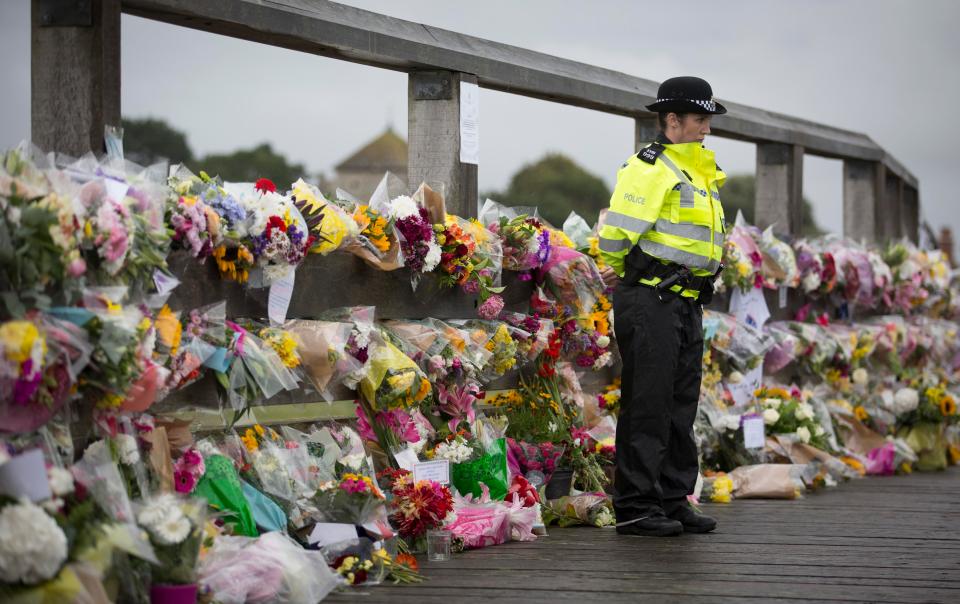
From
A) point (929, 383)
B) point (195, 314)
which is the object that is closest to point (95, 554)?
point (195, 314)

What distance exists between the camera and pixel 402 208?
5.21 meters

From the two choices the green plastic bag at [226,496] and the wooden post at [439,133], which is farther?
the wooden post at [439,133]

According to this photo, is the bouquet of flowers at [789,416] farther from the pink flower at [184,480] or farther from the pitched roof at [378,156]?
the pitched roof at [378,156]

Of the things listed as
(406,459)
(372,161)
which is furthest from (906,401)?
(372,161)

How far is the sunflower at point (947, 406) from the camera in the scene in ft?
28.1

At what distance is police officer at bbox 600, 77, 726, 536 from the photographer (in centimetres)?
534

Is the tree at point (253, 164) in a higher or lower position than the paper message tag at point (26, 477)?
higher

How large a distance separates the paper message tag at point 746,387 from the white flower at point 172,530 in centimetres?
444

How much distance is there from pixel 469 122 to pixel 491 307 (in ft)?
2.93

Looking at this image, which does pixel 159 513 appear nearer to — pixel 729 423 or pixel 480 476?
pixel 480 476

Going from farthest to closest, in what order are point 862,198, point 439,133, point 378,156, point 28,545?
point 378,156
point 862,198
point 439,133
point 28,545

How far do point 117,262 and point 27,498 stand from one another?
73cm

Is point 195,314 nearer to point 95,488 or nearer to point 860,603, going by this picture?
point 95,488

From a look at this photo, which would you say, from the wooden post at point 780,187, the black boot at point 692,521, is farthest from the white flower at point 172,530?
the wooden post at point 780,187
